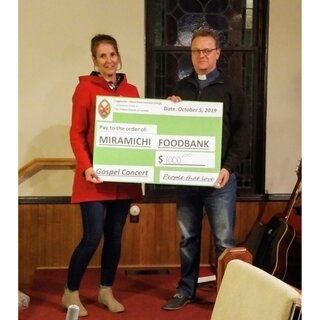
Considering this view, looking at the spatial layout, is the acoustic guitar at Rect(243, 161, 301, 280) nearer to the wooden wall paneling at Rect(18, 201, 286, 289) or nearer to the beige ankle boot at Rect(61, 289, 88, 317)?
the wooden wall paneling at Rect(18, 201, 286, 289)

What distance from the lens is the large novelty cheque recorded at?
282 centimetres

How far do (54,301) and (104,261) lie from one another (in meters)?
0.49

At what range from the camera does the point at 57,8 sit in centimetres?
389

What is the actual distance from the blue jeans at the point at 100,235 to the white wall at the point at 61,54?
41.4 inches

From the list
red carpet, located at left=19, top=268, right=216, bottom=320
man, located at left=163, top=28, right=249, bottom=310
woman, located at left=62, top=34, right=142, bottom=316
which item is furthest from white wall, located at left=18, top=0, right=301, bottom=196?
man, located at left=163, top=28, right=249, bottom=310

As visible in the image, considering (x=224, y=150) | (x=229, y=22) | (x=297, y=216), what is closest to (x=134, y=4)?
(x=229, y=22)

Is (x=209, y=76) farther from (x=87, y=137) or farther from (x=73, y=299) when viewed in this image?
(x=73, y=299)

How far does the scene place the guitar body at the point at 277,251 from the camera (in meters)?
3.48

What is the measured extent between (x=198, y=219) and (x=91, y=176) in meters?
0.64

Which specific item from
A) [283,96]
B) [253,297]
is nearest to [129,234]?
[283,96]

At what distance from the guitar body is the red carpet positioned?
1.16 ft

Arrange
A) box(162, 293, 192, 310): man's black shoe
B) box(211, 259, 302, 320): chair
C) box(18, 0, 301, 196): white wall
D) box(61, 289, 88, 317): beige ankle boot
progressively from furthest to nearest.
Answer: box(18, 0, 301, 196): white wall < box(162, 293, 192, 310): man's black shoe < box(61, 289, 88, 317): beige ankle boot < box(211, 259, 302, 320): chair

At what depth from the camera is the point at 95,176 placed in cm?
282
